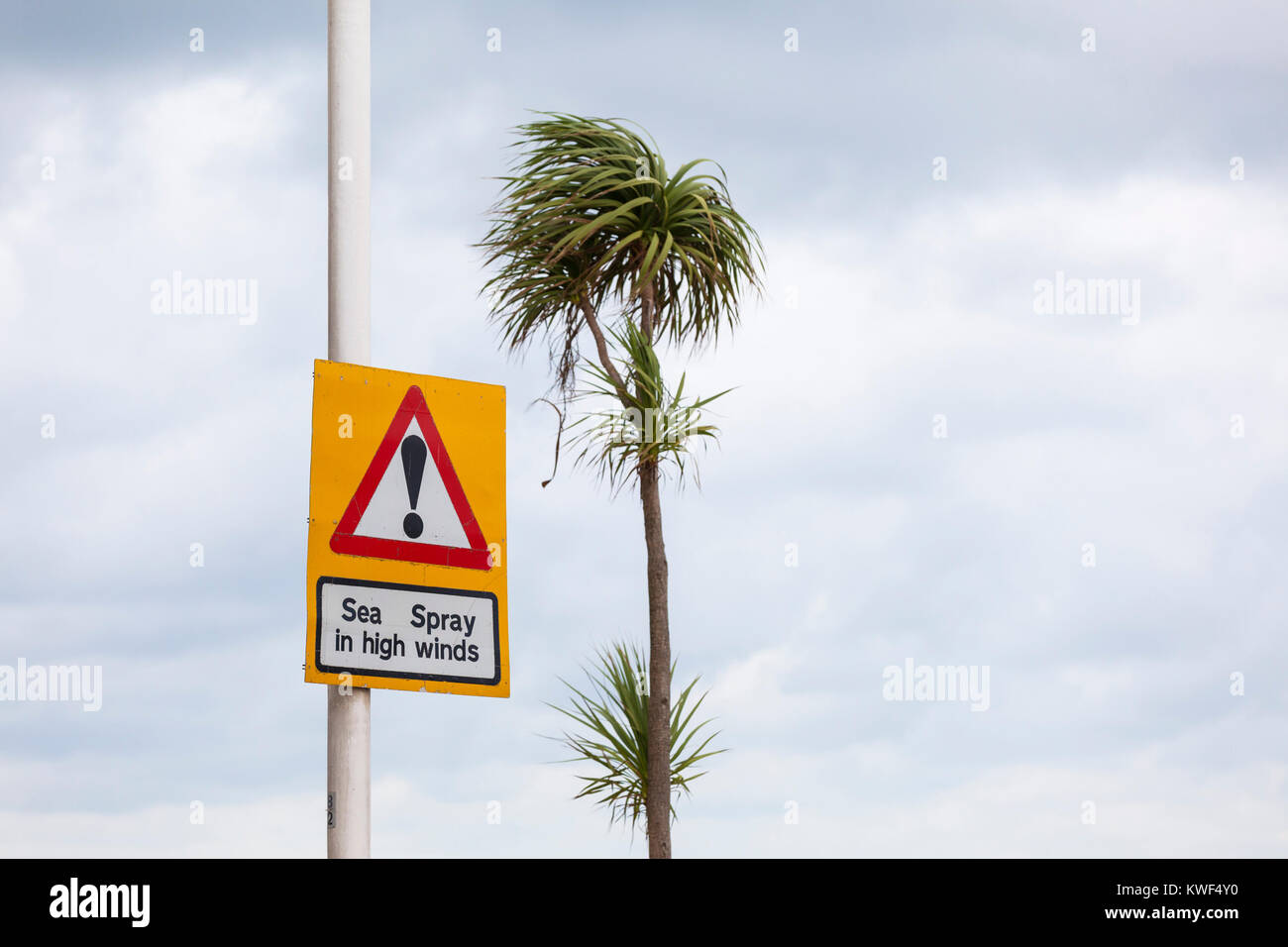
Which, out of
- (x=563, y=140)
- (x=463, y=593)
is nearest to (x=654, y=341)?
(x=563, y=140)

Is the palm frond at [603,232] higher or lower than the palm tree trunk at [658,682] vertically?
higher

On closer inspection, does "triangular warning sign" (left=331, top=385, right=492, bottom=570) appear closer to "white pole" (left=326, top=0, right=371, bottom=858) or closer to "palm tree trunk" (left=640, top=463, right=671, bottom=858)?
"white pole" (left=326, top=0, right=371, bottom=858)

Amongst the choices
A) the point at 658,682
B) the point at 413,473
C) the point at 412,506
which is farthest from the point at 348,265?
the point at 658,682

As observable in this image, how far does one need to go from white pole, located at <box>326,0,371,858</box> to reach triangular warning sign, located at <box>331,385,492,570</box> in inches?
12.3

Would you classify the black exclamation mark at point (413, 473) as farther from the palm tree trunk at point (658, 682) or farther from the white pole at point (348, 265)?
the palm tree trunk at point (658, 682)

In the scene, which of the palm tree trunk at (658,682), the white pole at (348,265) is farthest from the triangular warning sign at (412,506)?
the palm tree trunk at (658,682)

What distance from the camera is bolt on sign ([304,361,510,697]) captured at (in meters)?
4.49

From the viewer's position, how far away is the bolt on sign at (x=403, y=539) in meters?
4.49

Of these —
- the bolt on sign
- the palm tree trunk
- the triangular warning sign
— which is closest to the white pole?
the bolt on sign

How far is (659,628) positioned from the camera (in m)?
9.70

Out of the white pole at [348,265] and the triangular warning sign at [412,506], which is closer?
the white pole at [348,265]

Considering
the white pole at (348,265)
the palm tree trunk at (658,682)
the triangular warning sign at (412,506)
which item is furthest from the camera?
the palm tree trunk at (658,682)
